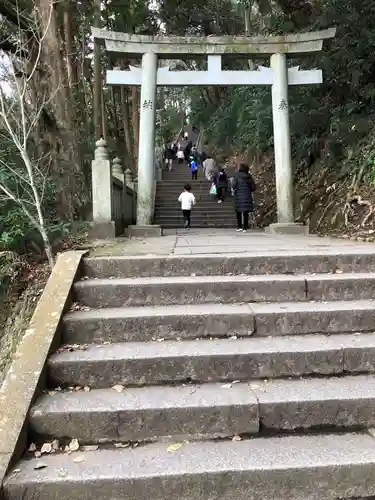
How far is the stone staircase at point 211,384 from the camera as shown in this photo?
2.18 meters

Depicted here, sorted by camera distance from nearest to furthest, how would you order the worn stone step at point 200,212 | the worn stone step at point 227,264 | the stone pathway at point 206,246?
the worn stone step at point 227,264
the stone pathway at point 206,246
the worn stone step at point 200,212

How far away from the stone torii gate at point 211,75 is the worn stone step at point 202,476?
256 inches

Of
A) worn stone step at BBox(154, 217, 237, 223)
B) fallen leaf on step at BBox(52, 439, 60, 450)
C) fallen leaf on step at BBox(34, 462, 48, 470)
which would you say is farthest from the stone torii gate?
fallen leaf on step at BBox(34, 462, 48, 470)

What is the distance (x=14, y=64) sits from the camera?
635cm

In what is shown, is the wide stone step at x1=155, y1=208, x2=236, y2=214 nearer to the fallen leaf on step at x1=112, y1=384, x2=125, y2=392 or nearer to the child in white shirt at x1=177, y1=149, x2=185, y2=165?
the fallen leaf on step at x1=112, y1=384, x2=125, y2=392

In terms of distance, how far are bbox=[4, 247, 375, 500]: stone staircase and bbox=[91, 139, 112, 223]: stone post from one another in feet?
8.95

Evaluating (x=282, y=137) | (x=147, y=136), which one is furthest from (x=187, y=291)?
(x=282, y=137)

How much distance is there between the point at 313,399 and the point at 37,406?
5.43 feet

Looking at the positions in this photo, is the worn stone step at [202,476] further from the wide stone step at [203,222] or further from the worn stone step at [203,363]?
the wide stone step at [203,222]

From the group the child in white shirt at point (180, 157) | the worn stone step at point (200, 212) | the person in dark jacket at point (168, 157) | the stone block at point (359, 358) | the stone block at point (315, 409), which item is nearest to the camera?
the stone block at point (315, 409)

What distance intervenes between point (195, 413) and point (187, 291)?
1.26 meters

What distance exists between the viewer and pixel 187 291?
3.60 m

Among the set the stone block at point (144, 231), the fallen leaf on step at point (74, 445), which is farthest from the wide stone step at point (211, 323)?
the stone block at point (144, 231)

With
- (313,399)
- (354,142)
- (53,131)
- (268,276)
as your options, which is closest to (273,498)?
(313,399)
